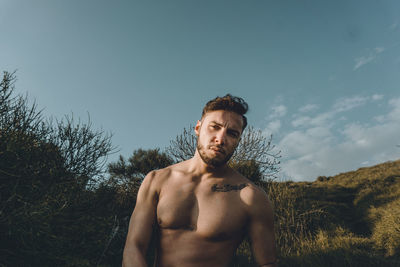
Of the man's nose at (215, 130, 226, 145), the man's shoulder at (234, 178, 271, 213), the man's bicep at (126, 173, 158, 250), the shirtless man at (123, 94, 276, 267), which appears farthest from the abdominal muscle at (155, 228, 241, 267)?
the man's nose at (215, 130, 226, 145)

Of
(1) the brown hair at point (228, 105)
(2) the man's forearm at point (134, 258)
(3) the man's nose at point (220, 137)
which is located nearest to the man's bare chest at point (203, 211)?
(2) the man's forearm at point (134, 258)

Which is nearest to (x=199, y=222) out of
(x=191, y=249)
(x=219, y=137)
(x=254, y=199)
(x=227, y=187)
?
(x=191, y=249)

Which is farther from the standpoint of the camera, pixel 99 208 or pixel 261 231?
pixel 99 208

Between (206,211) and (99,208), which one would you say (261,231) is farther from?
(99,208)

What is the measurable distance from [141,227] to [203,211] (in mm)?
524

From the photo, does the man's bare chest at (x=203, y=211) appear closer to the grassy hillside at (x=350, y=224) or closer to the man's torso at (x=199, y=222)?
the man's torso at (x=199, y=222)

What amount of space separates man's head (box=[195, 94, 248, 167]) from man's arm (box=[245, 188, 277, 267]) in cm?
45

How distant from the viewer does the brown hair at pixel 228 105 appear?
7.76ft

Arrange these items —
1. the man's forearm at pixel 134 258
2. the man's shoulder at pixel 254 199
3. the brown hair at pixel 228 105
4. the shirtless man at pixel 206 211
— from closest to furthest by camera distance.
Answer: the man's forearm at pixel 134 258, the shirtless man at pixel 206 211, the man's shoulder at pixel 254 199, the brown hair at pixel 228 105

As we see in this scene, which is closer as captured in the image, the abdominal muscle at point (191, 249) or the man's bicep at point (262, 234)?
the abdominal muscle at point (191, 249)

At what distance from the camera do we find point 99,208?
1065cm

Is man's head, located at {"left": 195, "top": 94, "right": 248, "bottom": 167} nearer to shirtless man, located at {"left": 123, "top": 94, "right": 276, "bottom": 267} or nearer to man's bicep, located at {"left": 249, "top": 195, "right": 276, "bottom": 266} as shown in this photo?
shirtless man, located at {"left": 123, "top": 94, "right": 276, "bottom": 267}

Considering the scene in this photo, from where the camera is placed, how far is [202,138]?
228cm

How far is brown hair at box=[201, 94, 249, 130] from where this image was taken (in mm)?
2365
